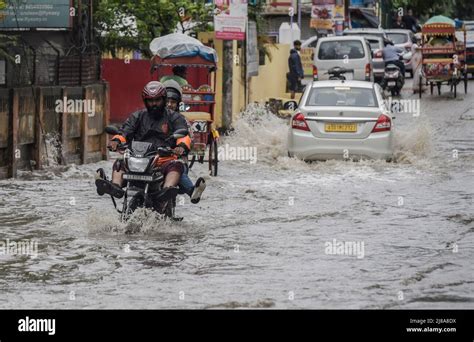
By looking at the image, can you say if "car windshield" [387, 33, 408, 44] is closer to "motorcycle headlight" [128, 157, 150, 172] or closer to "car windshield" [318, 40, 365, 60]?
"car windshield" [318, 40, 365, 60]

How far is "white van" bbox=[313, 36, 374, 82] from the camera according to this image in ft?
130

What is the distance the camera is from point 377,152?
858 inches

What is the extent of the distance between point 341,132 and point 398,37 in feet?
108

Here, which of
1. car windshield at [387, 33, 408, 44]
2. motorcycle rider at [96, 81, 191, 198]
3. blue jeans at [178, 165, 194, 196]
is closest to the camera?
motorcycle rider at [96, 81, 191, 198]

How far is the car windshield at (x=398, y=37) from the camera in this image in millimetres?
53594

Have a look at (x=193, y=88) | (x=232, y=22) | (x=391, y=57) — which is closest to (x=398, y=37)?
(x=391, y=57)

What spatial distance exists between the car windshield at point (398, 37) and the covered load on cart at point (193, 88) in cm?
2625

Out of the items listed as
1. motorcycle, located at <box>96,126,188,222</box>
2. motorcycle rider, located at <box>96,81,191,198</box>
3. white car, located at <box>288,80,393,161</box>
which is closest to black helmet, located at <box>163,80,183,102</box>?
motorcycle rider, located at <box>96,81,191,198</box>

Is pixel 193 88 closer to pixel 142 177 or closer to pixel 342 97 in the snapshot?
pixel 342 97

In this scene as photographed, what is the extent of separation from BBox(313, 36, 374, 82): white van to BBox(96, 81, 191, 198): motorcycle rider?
2473 centimetres

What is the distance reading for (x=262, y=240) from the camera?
1396cm

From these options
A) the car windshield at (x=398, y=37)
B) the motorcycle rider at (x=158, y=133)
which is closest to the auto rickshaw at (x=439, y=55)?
the car windshield at (x=398, y=37)

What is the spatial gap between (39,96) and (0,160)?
160cm
